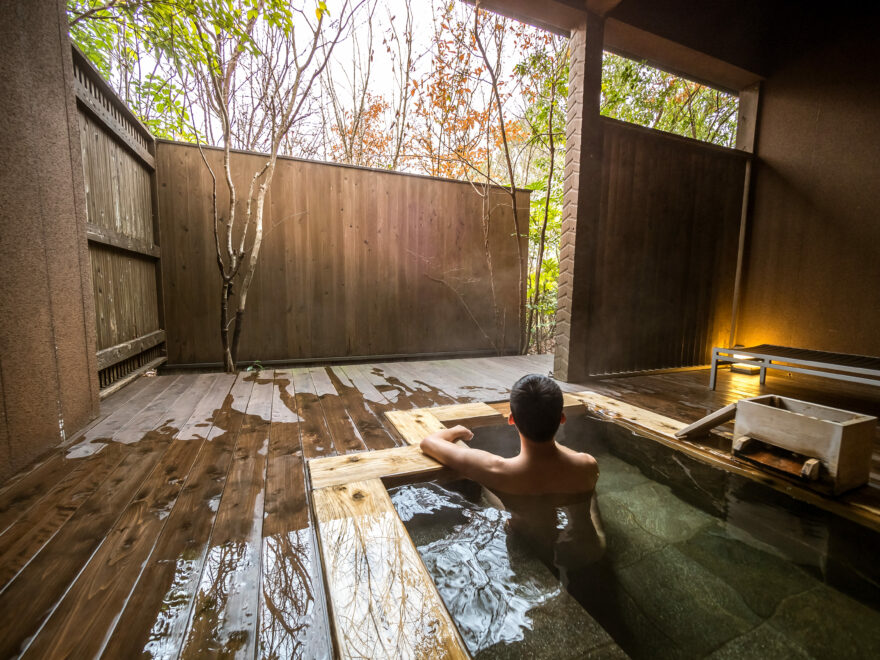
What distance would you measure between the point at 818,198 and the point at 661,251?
5.38 ft

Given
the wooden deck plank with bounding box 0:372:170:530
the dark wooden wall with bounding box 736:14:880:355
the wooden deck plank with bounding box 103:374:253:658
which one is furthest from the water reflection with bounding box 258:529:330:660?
the dark wooden wall with bounding box 736:14:880:355

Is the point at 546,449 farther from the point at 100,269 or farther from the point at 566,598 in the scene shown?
the point at 100,269

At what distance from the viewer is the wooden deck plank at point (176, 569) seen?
2.92 feet

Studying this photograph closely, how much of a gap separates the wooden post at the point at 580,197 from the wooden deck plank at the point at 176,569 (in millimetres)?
2785

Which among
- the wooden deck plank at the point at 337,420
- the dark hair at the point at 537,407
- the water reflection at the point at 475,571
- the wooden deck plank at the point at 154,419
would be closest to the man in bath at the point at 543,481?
the dark hair at the point at 537,407

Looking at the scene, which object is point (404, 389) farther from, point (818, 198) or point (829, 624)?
point (818, 198)

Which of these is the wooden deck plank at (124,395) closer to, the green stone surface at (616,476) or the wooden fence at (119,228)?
the wooden fence at (119,228)

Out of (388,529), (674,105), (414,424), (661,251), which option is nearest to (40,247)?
(414,424)

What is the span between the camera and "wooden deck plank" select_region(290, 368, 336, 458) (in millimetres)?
1959

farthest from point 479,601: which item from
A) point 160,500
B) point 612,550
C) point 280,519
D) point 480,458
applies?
point 160,500

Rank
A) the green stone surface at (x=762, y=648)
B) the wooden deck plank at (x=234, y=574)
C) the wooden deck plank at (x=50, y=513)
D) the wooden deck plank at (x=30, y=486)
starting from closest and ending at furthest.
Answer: the wooden deck plank at (x=234, y=574), the green stone surface at (x=762, y=648), the wooden deck plank at (x=50, y=513), the wooden deck plank at (x=30, y=486)

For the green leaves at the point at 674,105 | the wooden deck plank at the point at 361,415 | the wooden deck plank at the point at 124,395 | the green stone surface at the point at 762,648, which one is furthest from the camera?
the green leaves at the point at 674,105

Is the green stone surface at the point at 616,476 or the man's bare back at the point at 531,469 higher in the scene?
the man's bare back at the point at 531,469

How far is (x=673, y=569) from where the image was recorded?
1.39 meters
